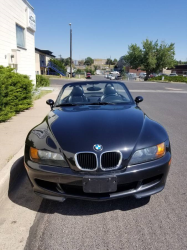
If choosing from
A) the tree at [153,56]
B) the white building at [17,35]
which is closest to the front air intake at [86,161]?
the white building at [17,35]

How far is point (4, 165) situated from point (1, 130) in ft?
7.29

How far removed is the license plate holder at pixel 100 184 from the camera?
88.1 inches

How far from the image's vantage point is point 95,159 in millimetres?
2305

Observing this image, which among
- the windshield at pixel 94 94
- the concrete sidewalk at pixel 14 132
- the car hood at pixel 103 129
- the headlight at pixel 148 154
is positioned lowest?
the concrete sidewalk at pixel 14 132

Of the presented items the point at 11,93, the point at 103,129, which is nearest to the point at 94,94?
the point at 103,129

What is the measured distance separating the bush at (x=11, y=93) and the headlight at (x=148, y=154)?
4691 mm

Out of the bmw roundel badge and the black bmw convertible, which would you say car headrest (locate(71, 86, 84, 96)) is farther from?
the bmw roundel badge

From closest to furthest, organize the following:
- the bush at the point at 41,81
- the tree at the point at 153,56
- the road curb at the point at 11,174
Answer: the road curb at the point at 11,174 < the bush at the point at 41,81 < the tree at the point at 153,56

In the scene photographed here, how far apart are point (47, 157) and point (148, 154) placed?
1111 mm

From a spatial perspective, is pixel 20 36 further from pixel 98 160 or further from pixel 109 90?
pixel 98 160

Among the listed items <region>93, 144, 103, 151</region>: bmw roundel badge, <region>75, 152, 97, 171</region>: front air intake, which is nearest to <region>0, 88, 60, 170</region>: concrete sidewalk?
<region>75, 152, 97, 171</region>: front air intake

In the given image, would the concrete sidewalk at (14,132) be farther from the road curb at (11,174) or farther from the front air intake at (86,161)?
the front air intake at (86,161)

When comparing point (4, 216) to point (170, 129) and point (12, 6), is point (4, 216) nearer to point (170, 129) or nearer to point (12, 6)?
point (170, 129)

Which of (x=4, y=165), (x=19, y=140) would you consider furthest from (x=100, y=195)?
(x=19, y=140)
